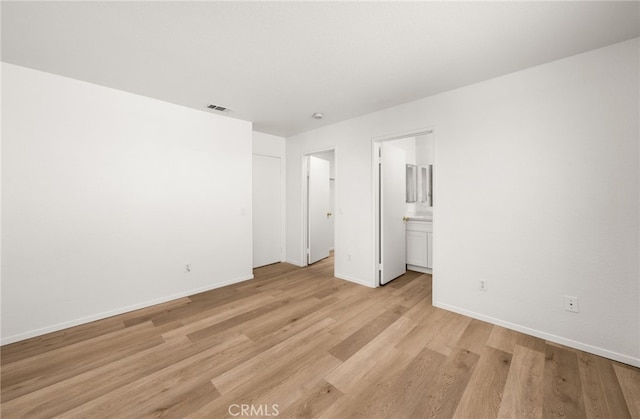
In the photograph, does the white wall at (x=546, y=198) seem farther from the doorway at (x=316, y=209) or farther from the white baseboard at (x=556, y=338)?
the doorway at (x=316, y=209)

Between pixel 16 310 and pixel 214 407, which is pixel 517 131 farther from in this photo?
pixel 16 310

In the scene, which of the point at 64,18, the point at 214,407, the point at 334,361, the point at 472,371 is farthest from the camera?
the point at 334,361

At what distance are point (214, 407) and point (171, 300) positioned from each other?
2.05m

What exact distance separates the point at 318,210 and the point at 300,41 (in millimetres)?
3277

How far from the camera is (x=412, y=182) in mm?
4598

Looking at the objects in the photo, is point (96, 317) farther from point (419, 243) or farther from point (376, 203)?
point (419, 243)

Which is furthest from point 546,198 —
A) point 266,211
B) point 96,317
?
point 96,317

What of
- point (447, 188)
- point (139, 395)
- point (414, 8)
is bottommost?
point (139, 395)

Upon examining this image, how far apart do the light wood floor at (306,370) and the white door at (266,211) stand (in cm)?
188

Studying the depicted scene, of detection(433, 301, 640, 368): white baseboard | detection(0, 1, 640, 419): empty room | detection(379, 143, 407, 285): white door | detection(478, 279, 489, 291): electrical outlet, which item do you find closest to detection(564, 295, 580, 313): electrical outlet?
detection(0, 1, 640, 419): empty room

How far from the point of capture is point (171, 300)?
313 cm

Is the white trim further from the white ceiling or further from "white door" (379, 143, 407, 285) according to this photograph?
the white ceiling

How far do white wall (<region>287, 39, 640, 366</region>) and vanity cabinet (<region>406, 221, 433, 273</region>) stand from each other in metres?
1.24

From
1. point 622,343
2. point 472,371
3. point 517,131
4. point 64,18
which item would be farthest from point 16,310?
point 622,343
